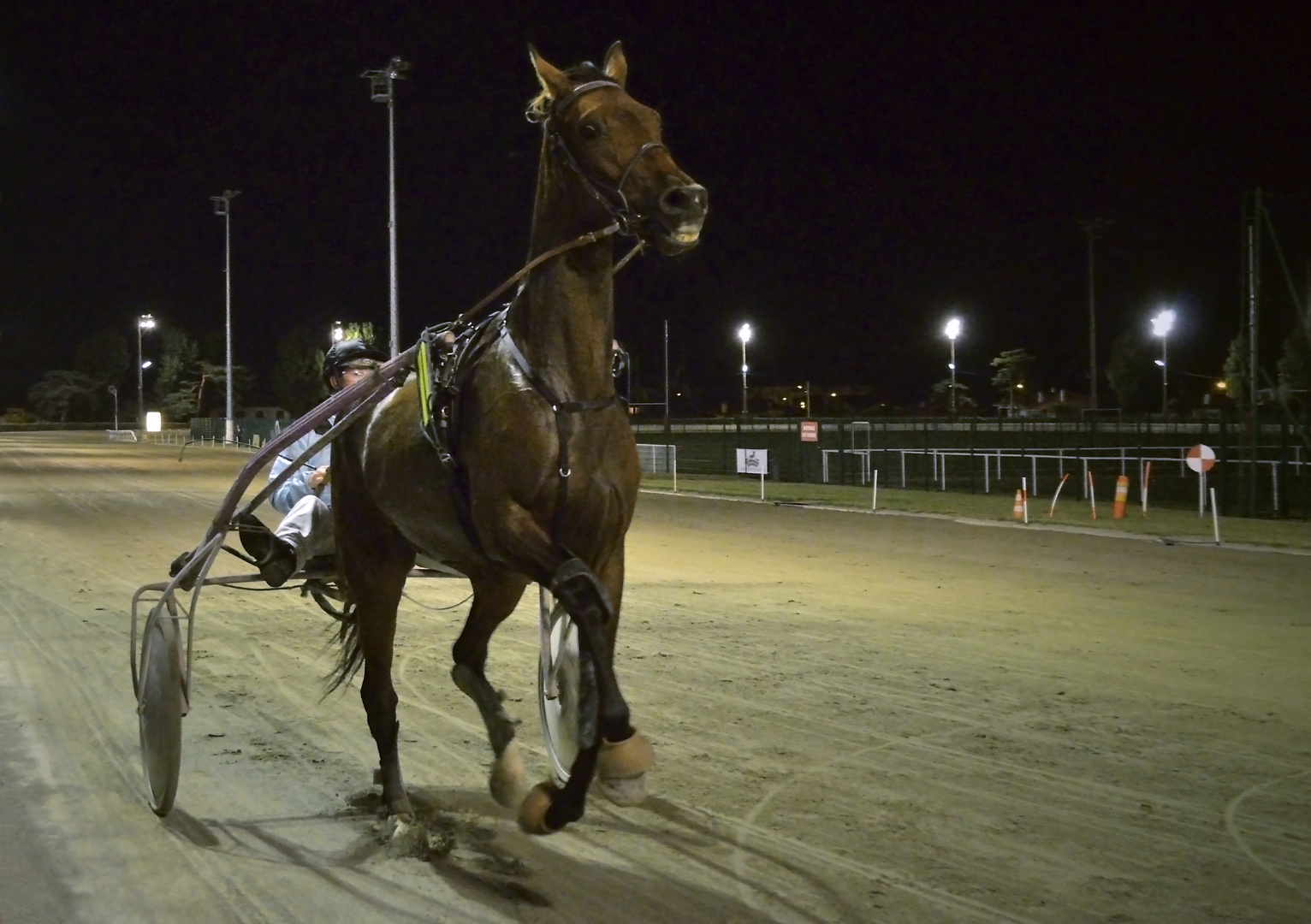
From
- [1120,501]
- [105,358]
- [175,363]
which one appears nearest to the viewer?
[1120,501]

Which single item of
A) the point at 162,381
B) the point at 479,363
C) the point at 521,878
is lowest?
the point at 521,878

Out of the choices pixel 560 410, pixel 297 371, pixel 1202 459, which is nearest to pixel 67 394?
pixel 297 371

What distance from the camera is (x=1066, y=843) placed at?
4.33 m

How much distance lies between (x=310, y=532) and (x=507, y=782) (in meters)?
1.96

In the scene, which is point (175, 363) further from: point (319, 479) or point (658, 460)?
point (319, 479)

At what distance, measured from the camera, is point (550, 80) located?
13.2 feet

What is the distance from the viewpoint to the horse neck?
13.3ft

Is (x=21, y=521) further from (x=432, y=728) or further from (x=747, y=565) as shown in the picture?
(x=432, y=728)

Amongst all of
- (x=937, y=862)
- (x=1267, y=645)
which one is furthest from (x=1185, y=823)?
(x=1267, y=645)

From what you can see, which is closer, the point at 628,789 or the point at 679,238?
the point at 679,238

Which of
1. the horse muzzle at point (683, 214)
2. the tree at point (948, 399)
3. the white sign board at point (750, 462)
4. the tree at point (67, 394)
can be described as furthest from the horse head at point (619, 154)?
the tree at point (67, 394)

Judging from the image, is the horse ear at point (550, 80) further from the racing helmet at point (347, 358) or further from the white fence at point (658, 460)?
the white fence at point (658, 460)

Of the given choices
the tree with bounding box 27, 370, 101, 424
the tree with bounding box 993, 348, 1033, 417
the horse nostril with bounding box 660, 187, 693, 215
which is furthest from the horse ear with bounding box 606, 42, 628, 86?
the tree with bounding box 27, 370, 101, 424

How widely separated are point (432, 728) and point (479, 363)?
103 inches
